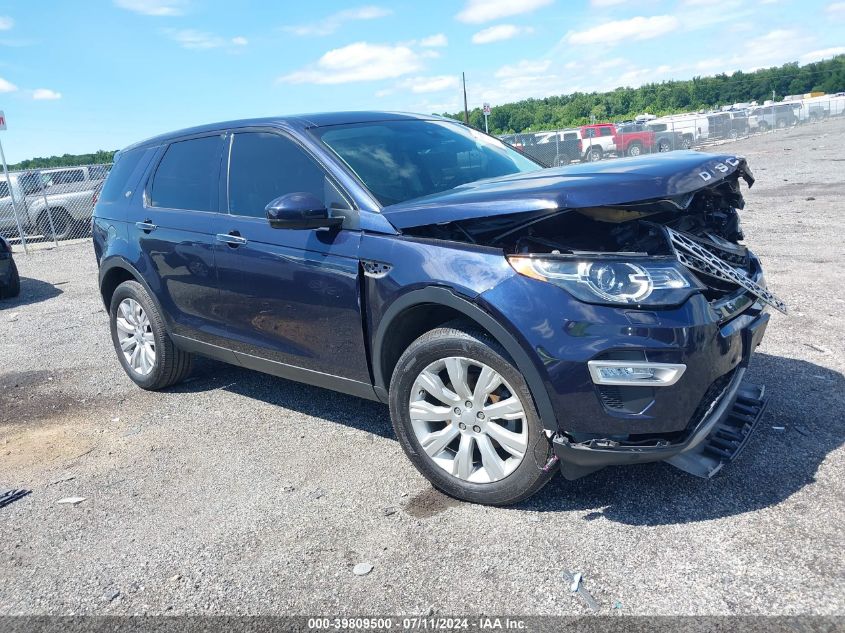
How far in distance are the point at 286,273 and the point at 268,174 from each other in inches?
28.1

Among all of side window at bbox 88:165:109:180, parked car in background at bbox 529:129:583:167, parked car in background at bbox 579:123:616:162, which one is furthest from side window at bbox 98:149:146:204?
parked car in background at bbox 579:123:616:162

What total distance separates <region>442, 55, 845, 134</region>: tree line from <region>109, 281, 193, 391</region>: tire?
90.7 m

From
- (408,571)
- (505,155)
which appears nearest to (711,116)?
(505,155)

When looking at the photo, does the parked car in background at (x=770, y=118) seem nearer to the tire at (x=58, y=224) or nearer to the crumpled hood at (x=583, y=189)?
the tire at (x=58, y=224)

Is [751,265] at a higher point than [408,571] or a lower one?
higher

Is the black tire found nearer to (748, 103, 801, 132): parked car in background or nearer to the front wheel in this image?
the front wheel

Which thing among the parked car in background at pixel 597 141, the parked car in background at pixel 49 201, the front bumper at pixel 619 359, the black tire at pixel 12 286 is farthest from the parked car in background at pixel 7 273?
the parked car in background at pixel 597 141

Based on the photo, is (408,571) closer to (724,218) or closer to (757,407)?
(757,407)

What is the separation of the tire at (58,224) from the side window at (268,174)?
604 inches

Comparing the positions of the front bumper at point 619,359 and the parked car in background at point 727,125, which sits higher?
the parked car in background at point 727,125

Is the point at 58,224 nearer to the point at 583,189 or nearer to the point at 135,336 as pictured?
the point at 135,336

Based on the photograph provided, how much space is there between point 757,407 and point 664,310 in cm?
121

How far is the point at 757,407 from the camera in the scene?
3.73 metres

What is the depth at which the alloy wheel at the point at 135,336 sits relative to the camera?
5.48 m
